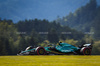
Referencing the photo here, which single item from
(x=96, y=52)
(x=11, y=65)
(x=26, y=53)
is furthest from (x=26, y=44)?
(x=11, y=65)

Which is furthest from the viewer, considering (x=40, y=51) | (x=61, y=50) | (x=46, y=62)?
(x=61, y=50)

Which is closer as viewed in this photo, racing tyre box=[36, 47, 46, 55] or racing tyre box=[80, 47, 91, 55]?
racing tyre box=[36, 47, 46, 55]

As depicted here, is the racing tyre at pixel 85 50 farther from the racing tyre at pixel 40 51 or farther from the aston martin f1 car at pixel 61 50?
the racing tyre at pixel 40 51


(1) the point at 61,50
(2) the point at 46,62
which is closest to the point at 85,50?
(1) the point at 61,50

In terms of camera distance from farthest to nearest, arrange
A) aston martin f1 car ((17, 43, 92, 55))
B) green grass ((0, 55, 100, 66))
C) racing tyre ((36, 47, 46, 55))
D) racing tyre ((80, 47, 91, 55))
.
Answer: racing tyre ((80, 47, 91, 55))
aston martin f1 car ((17, 43, 92, 55))
racing tyre ((36, 47, 46, 55))
green grass ((0, 55, 100, 66))

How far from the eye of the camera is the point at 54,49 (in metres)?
26.7

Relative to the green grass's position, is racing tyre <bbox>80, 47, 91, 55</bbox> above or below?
below

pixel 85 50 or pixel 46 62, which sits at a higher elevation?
pixel 46 62

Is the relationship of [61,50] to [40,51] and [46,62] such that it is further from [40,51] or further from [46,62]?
[46,62]

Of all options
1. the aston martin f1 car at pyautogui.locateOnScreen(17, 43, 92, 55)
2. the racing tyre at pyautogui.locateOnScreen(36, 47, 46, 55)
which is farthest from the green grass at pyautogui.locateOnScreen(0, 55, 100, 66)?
the aston martin f1 car at pyautogui.locateOnScreen(17, 43, 92, 55)

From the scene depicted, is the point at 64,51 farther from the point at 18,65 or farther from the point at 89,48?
the point at 18,65

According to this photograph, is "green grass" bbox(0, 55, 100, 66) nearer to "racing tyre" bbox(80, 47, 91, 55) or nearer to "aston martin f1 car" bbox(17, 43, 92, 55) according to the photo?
"aston martin f1 car" bbox(17, 43, 92, 55)

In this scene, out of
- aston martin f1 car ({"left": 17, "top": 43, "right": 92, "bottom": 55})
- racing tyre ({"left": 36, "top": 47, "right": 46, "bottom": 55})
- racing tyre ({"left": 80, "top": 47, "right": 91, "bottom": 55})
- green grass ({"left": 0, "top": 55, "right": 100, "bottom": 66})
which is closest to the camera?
green grass ({"left": 0, "top": 55, "right": 100, "bottom": 66})

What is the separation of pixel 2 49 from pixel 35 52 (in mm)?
114573
